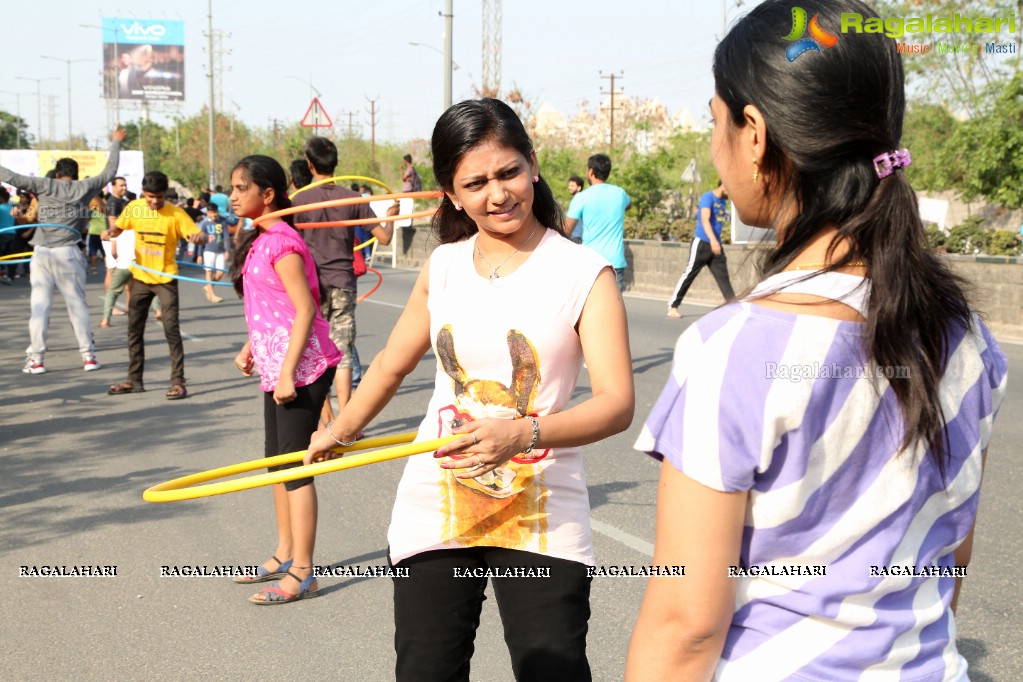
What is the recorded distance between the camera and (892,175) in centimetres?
154

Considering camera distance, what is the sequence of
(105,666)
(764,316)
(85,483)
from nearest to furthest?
(764,316), (105,666), (85,483)

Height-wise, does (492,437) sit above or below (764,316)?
below

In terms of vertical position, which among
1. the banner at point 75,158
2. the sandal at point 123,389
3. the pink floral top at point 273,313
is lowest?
the sandal at point 123,389

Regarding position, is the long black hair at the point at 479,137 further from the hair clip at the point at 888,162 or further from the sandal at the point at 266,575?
the sandal at the point at 266,575

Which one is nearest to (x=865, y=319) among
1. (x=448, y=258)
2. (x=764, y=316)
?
(x=764, y=316)

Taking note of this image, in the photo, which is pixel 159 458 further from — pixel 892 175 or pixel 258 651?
pixel 892 175

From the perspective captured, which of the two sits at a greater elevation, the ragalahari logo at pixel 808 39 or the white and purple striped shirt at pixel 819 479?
the ragalahari logo at pixel 808 39

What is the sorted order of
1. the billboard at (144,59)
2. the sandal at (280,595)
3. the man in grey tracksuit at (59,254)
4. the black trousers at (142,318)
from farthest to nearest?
the billboard at (144,59) → the man in grey tracksuit at (59,254) → the black trousers at (142,318) → the sandal at (280,595)

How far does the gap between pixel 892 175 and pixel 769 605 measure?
607mm

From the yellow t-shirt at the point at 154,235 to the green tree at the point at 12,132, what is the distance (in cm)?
7642

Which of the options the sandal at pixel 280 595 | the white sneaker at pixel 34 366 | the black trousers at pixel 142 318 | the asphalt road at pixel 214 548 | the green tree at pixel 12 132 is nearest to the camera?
the asphalt road at pixel 214 548

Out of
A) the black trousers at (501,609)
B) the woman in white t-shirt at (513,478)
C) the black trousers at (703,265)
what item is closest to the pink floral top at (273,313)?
the woman in white t-shirt at (513,478)

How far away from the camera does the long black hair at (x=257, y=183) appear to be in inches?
212

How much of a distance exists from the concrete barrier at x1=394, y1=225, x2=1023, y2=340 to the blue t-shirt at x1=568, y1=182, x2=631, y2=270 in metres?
1.33
